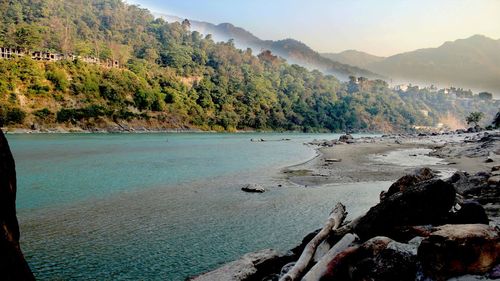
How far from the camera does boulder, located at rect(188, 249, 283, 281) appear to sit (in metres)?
9.63

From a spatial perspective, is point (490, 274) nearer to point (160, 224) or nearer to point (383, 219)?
point (383, 219)

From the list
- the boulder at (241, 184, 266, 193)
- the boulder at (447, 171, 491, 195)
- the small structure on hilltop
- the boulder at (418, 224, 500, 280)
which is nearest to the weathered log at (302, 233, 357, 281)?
the boulder at (418, 224, 500, 280)

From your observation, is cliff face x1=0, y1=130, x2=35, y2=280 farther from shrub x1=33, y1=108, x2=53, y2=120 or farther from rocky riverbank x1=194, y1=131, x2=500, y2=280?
shrub x1=33, y1=108, x2=53, y2=120

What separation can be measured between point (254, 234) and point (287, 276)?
756 centimetres

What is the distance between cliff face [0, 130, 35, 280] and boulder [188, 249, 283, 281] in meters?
4.84

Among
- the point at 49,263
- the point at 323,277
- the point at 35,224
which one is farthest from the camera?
the point at 35,224

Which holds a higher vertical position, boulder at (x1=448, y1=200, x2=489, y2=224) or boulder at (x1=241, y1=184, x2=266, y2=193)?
boulder at (x1=448, y1=200, x2=489, y2=224)

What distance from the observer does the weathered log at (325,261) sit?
7673 millimetres

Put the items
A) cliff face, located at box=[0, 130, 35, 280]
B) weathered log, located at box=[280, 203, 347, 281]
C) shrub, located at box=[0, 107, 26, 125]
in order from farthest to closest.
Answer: shrub, located at box=[0, 107, 26, 125] → weathered log, located at box=[280, 203, 347, 281] → cliff face, located at box=[0, 130, 35, 280]

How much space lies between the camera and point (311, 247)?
9484 millimetres

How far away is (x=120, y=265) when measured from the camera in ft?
38.9

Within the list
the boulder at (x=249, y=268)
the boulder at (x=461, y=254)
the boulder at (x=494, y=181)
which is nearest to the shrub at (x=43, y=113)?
the boulder at (x=249, y=268)

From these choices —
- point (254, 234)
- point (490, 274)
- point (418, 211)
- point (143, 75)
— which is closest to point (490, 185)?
point (418, 211)

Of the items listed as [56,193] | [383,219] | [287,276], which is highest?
[383,219]
